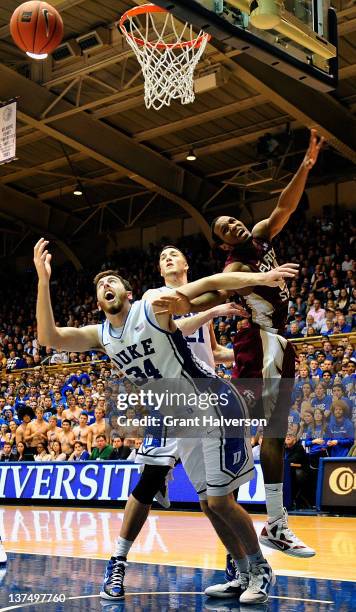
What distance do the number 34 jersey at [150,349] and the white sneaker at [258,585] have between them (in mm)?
1237

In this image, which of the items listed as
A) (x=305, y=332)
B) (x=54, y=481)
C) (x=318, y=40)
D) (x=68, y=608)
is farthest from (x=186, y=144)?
(x=68, y=608)

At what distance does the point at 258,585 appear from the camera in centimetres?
494

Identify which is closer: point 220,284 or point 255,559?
point 220,284

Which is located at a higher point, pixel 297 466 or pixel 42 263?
pixel 42 263

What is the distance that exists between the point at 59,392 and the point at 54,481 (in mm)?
4654

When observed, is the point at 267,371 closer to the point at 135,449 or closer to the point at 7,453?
the point at 135,449

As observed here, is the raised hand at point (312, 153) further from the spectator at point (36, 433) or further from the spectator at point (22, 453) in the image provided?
the spectator at point (22, 453)

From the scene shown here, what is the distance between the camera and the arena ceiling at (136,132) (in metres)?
17.3

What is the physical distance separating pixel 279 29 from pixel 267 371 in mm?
2753

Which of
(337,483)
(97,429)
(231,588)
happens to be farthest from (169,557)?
(97,429)

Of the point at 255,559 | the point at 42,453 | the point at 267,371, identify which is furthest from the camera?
the point at 42,453

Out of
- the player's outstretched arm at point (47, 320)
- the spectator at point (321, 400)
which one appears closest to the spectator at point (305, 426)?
the spectator at point (321, 400)

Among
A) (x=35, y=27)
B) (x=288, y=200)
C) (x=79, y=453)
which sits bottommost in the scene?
(x=79, y=453)

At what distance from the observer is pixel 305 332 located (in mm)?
16891
